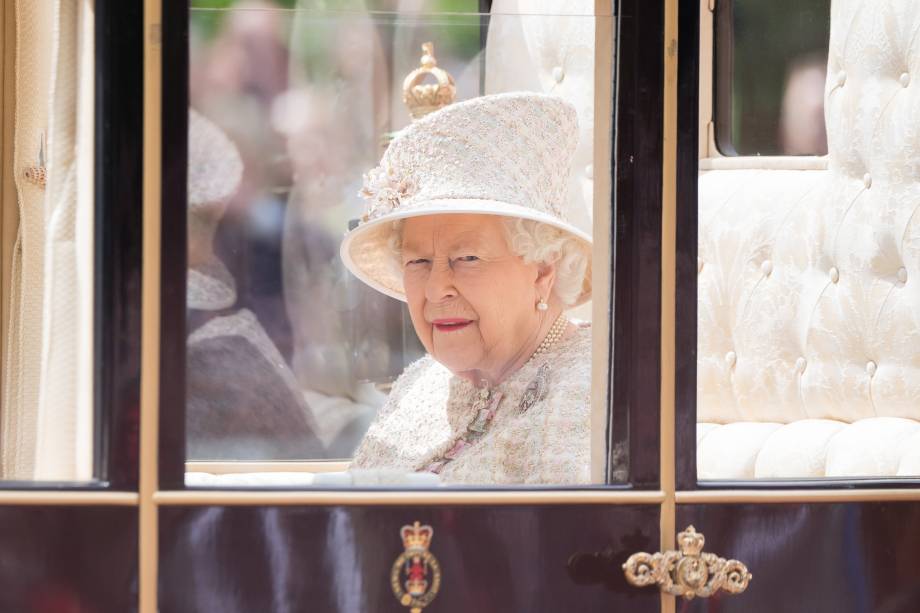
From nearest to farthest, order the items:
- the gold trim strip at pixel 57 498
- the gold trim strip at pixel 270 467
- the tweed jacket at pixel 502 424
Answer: the gold trim strip at pixel 57 498 → the gold trim strip at pixel 270 467 → the tweed jacket at pixel 502 424

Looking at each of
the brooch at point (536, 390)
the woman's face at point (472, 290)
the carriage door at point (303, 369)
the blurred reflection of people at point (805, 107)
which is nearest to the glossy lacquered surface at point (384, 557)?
the carriage door at point (303, 369)

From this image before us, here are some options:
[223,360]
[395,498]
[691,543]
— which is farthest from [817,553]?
[223,360]

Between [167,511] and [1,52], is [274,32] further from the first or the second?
[167,511]

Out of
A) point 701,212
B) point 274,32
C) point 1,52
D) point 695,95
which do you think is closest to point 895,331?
point 701,212

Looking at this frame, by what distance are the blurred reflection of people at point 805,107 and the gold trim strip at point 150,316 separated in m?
1.68

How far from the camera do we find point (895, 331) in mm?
2564

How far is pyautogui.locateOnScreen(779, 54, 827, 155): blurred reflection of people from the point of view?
2.83 m

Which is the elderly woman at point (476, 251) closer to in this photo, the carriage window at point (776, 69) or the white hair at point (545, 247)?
the white hair at point (545, 247)

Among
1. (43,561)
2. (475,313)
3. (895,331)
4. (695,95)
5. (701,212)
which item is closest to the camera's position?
(43,561)

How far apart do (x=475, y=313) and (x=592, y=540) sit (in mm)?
676

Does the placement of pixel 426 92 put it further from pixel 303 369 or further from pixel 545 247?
pixel 303 369

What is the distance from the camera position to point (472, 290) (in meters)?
2.29

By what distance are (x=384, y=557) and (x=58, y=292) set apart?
1.87 feet

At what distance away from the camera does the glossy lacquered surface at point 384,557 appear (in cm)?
165
